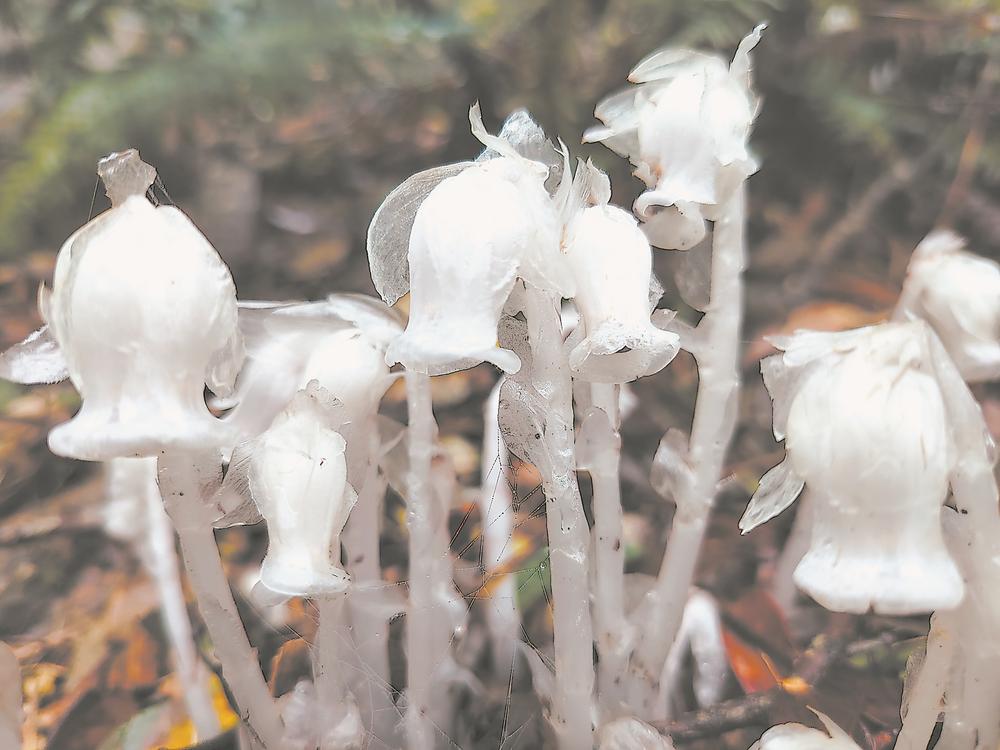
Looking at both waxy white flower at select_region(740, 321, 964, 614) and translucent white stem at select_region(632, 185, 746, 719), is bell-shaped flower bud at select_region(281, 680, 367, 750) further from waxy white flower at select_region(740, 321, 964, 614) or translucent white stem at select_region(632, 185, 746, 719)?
waxy white flower at select_region(740, 321, 964, 614)

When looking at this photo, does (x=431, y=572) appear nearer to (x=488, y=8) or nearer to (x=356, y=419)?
(x=356, y=419)

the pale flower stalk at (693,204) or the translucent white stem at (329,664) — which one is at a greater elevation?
the pale flower stalk at (693,204)

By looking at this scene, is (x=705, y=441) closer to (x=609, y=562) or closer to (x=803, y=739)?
(x=609, y=562)

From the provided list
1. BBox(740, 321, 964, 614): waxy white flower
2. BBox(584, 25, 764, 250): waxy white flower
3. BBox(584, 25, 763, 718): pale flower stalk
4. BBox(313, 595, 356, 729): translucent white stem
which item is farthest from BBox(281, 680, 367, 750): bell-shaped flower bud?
BBox(584, 25, 764, 250): waxy white flower

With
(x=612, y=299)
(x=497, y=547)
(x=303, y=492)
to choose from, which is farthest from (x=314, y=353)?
(x=497, y=547)

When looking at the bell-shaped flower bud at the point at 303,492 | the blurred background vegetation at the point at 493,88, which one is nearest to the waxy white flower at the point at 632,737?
the bell-shaped flower bud at the point at 303,492

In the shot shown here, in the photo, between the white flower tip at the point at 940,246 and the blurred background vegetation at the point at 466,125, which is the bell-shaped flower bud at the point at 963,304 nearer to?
the white flower tip at the point at 940,246
